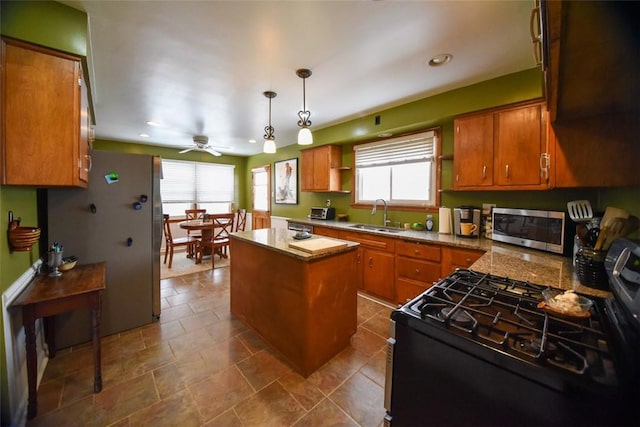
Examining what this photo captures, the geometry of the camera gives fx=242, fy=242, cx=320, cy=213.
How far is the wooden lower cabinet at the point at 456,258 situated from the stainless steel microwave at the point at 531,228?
1.14ft

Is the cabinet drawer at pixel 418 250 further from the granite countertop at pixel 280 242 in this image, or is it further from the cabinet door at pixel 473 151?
the granite countertop at pixel 280 242

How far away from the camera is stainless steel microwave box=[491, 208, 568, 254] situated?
1969mm

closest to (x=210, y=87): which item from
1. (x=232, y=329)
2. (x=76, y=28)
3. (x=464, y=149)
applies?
(x=76, y=28)

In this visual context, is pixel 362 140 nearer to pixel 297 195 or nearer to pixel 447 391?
A: pixel 297 195

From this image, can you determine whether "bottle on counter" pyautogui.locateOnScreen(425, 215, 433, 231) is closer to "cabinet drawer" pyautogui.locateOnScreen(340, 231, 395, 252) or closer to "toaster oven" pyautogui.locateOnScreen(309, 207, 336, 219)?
"cabinet drawer" pyautogui.locateOnScreen(340, 231, 395, 252)

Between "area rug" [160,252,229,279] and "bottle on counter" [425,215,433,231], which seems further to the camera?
"area rug" [160,252,229,279]

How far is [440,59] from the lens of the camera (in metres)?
2.11

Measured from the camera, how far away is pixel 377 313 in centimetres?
283

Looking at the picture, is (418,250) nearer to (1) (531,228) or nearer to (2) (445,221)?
(2) (445,221)

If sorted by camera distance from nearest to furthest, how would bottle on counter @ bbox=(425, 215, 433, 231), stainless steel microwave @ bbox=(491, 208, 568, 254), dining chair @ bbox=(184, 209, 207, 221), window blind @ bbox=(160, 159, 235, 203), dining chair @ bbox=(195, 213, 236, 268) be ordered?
stainless steel microwave @ bbox=(491, 208, 568, 254), bottle on counter @ bbox=(425, 215, 433, 231), dining chair @ bbox=(195, 213, 236, 268), dining chair @ bbox=(184, 209, 207, 221), window blind @ bbox=(160, 159, 235, 203)

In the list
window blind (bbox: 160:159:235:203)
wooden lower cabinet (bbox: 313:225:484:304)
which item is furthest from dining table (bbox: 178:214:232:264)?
wooden lower cabinet (bbox: 313:225:484:304)

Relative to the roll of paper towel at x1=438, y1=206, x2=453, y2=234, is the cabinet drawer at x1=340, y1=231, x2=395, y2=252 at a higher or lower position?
lower

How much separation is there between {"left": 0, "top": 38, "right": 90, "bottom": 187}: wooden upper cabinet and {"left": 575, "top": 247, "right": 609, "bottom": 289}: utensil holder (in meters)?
3.07

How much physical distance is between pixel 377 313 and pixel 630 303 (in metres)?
2.20
